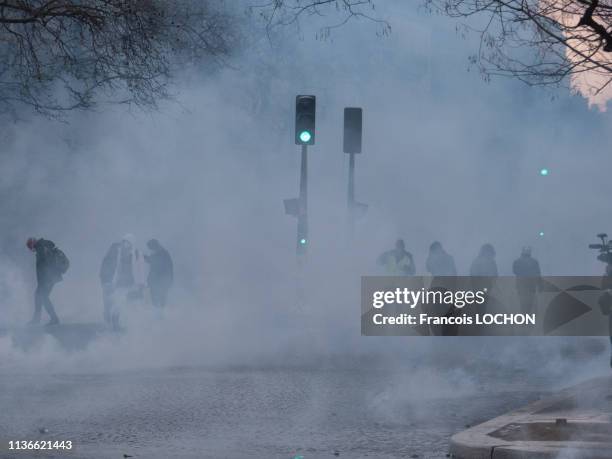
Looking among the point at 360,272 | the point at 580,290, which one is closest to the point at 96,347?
the point at 580,290

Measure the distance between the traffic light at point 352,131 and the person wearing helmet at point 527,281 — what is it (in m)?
3.57

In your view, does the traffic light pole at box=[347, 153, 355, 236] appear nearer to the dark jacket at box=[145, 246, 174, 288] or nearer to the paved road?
the dark jacket at box=[145, 246, 174, 288]

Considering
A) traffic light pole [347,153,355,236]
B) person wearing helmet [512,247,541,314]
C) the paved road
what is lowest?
the paved road

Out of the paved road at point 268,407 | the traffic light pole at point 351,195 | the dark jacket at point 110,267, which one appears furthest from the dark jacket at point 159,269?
the paved road at point 268,407

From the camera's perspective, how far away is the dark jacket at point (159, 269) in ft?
57.9

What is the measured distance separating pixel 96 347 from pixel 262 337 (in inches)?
97.7

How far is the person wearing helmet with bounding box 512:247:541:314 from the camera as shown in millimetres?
16375

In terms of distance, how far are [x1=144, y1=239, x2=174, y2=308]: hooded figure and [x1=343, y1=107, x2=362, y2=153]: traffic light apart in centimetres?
351

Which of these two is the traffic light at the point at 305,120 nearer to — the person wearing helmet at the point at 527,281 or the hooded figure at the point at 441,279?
Answer: the hooded figure at the point at 441,279

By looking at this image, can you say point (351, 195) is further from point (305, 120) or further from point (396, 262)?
point (396, 262)

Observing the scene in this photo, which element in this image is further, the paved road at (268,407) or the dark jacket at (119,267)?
the dark jacket at (119,267)

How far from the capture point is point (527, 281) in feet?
53.7

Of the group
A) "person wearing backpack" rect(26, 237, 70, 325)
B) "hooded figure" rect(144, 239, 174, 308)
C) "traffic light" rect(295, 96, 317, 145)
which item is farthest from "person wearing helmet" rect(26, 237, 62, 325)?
"traffic light" rect(295, 96, 317, 145)

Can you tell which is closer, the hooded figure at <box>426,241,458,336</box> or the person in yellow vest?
the hooded figure at <box>426,241,458,336</box>
